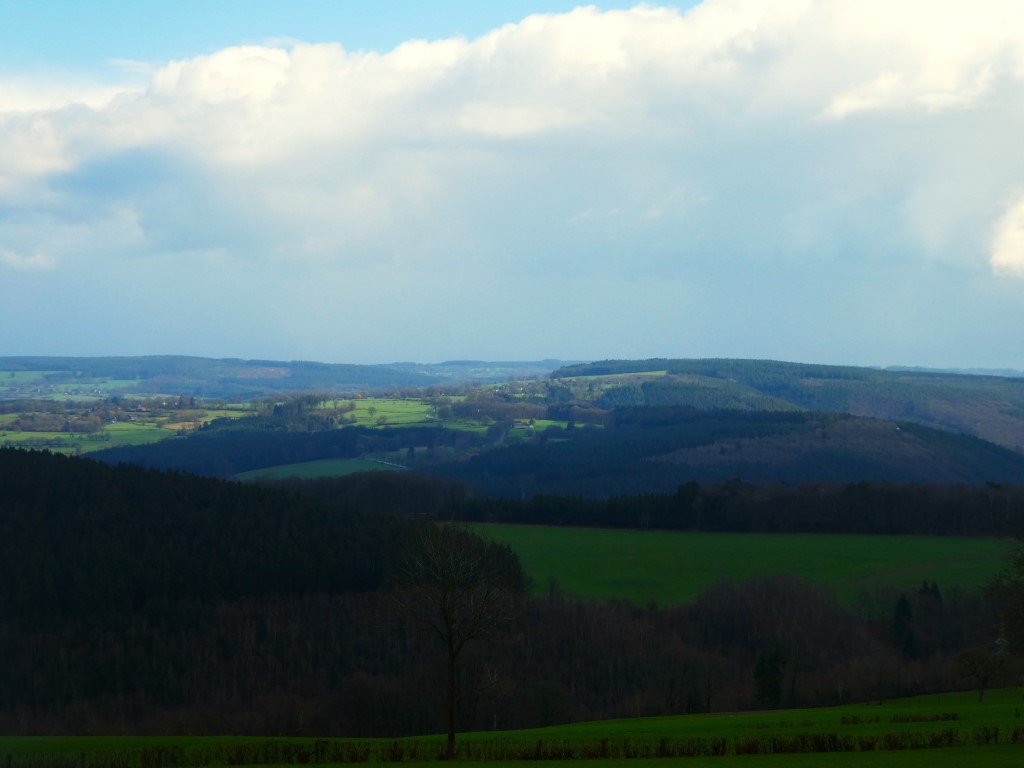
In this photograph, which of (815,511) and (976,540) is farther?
(815,511)

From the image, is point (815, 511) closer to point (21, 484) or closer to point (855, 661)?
point (855, 661)

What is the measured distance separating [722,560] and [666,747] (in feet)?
198

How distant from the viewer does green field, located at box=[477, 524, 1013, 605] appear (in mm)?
82625

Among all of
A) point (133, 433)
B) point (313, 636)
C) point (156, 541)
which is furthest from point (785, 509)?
point (133, 433)

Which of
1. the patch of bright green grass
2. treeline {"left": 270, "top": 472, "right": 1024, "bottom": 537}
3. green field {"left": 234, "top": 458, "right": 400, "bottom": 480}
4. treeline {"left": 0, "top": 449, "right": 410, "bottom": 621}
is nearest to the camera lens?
treeline {"left": 0, "top": 449, "right": 410, "bottom": 621}

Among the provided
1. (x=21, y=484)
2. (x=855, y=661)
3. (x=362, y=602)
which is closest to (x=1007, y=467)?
(x=855, y=661)

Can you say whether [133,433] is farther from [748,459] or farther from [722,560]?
[722,560]

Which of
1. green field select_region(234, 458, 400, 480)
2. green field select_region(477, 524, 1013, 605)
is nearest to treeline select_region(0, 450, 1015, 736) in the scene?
green field select_region(477, 524, 1013, 605)

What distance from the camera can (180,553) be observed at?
8150 centimetres

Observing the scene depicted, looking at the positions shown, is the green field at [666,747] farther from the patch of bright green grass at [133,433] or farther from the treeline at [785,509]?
the patch of bright green grass at [133,433]

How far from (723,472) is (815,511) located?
136ft

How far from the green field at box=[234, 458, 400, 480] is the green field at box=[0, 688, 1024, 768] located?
346ft

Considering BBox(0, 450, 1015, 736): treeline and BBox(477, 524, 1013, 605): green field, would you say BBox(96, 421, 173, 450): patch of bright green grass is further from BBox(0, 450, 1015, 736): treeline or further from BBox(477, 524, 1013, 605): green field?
BBox(477, 524, 1013, 605): green field

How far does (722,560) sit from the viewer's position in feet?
298
